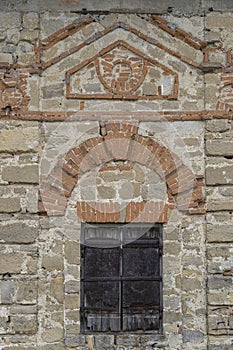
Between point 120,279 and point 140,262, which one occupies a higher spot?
point 140,262

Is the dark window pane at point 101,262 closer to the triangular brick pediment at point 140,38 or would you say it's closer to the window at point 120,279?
the window at point 120,279

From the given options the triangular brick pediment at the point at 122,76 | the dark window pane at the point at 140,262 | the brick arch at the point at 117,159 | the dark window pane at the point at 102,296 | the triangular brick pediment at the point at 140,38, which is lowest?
the dark window pane at the point at 102,296

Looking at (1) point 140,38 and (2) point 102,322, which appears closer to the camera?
(2) point 102,322

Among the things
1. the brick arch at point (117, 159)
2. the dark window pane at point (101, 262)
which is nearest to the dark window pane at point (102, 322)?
the dark window pane at point (101, 262)

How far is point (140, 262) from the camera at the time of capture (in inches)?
265

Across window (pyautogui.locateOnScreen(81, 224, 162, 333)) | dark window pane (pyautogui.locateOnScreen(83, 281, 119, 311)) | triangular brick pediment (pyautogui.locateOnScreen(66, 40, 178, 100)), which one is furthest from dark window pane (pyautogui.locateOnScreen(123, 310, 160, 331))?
triangular brick pediment (pyautogui.locateOnScreen(66, 40, 178, 100))

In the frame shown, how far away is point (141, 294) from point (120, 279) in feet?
0.86

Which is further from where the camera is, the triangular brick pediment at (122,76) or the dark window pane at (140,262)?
the triangular brick pediment at (122,76)

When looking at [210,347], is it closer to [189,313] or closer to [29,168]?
[189,313]

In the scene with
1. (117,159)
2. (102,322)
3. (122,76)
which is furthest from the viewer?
(122,76)

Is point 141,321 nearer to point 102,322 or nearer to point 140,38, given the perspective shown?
point 102,322

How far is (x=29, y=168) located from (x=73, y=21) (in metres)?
1.61

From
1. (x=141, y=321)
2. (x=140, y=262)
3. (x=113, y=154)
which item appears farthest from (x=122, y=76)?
(x=141, y=321)

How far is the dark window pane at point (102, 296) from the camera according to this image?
21.9 ft
